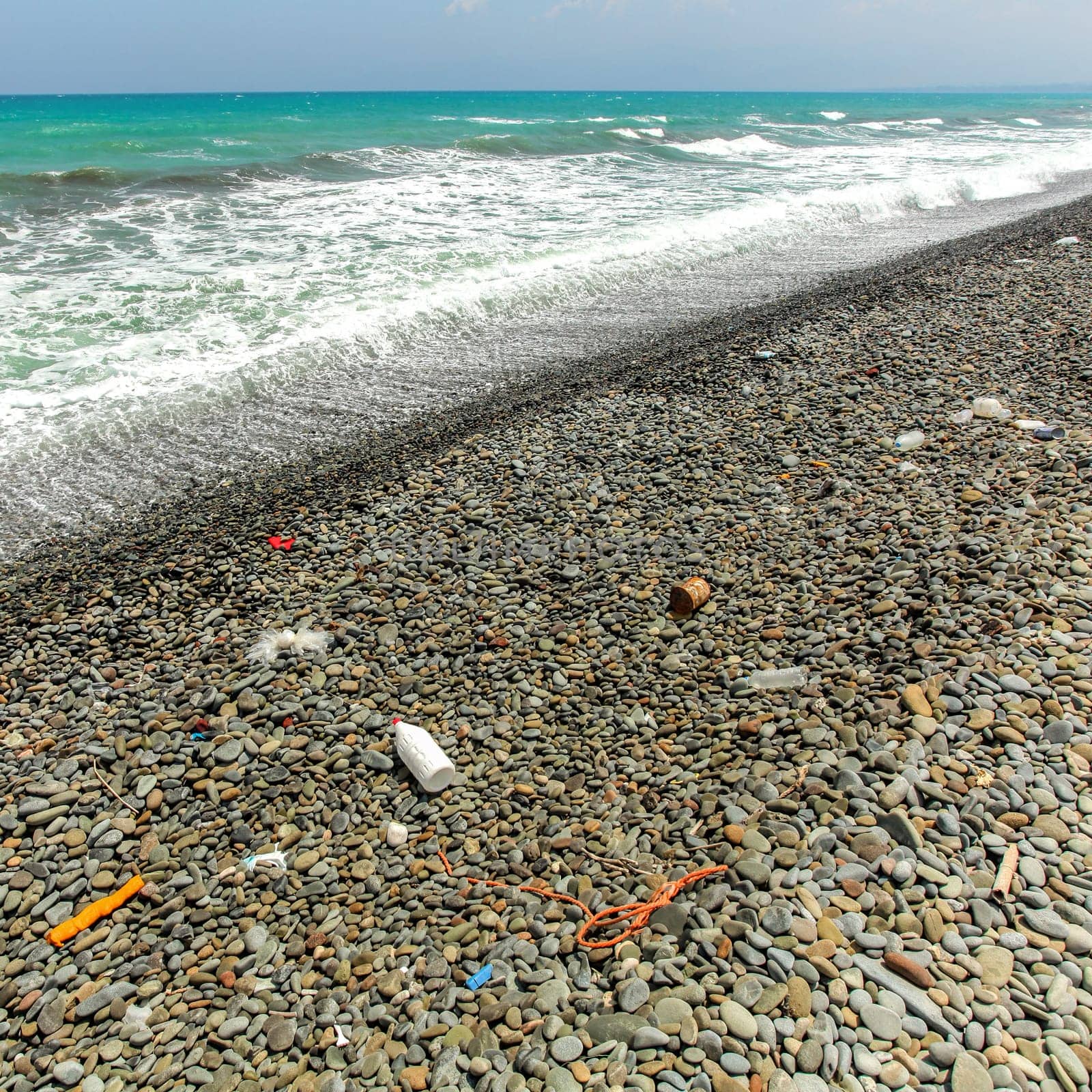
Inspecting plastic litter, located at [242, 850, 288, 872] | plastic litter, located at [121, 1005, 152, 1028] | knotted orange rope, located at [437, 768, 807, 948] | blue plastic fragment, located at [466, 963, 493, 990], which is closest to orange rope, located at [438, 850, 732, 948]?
knotted orange rope, located at [437, 768, 807, 948]

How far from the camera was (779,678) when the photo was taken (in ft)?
12.5

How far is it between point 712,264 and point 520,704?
36.0 ft

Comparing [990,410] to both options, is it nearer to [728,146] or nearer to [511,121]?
[728,146]

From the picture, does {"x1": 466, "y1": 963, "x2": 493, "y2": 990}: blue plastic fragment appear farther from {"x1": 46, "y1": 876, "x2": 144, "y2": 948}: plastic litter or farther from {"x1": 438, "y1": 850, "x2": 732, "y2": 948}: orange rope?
{"x1": 46, "y1": 876, "x2": 144, "y2": 948}: plastic litter

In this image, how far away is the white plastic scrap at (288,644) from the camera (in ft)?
13.9

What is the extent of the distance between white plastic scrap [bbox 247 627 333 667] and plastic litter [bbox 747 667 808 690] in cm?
228

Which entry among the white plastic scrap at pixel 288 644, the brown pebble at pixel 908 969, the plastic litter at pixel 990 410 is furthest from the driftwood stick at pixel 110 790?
the plastic litter at pixel 990 410

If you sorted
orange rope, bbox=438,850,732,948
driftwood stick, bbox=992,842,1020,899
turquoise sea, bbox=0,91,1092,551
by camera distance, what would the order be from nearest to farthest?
driftwood stick, bbox=992,842,1020,899
orange rope, bbox=438,850,732,948
turquoise sea, bbox=0,91,1092,551

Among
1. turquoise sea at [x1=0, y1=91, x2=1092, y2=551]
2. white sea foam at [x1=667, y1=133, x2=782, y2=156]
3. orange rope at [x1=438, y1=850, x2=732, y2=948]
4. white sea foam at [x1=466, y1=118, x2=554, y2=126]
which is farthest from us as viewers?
white sea foam at [x1=466, y1=118, x2=554, y2=126]

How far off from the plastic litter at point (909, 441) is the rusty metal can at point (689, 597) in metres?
2.38

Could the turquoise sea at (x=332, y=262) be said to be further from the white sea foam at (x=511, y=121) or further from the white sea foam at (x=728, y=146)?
the white sea foam at (x=511, y=121)

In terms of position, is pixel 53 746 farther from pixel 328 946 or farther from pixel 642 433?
pixel 642 433

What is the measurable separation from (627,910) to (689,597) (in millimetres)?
1908

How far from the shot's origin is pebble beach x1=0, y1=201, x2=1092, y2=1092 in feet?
7.92
